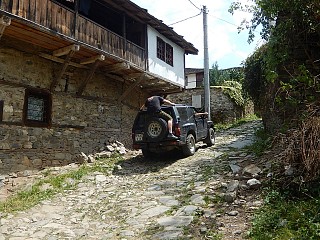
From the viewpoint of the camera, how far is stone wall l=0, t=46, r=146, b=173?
29.4 feet

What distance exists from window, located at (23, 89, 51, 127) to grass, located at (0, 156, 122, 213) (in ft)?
5.58

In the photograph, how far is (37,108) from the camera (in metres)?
9.88

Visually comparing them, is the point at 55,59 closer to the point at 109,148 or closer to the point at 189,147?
the point at 109,148

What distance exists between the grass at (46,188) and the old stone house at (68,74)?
1288 mm

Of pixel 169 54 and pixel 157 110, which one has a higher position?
pixel 169 54

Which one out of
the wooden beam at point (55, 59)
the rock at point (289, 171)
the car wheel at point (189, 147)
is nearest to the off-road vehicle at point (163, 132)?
the car wheel at point (189, 147)

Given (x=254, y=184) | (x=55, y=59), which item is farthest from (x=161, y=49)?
(x=254, y=184)

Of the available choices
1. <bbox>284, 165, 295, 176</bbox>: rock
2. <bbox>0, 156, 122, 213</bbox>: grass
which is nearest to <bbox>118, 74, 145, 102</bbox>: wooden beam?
<bbox>0, 156, 122, 213</bbox>: grass

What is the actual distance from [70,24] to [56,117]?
311 centimetres

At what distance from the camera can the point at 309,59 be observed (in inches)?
264

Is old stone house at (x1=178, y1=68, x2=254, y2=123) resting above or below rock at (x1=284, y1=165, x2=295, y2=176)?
above

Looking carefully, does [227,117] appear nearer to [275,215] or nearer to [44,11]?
[44,11]

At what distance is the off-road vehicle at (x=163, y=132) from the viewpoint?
8.88 m

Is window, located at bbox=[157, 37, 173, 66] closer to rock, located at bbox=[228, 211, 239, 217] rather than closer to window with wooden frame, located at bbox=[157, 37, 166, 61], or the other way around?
window with wooden frame, located at bbox=[157, 37, 166, 61]
